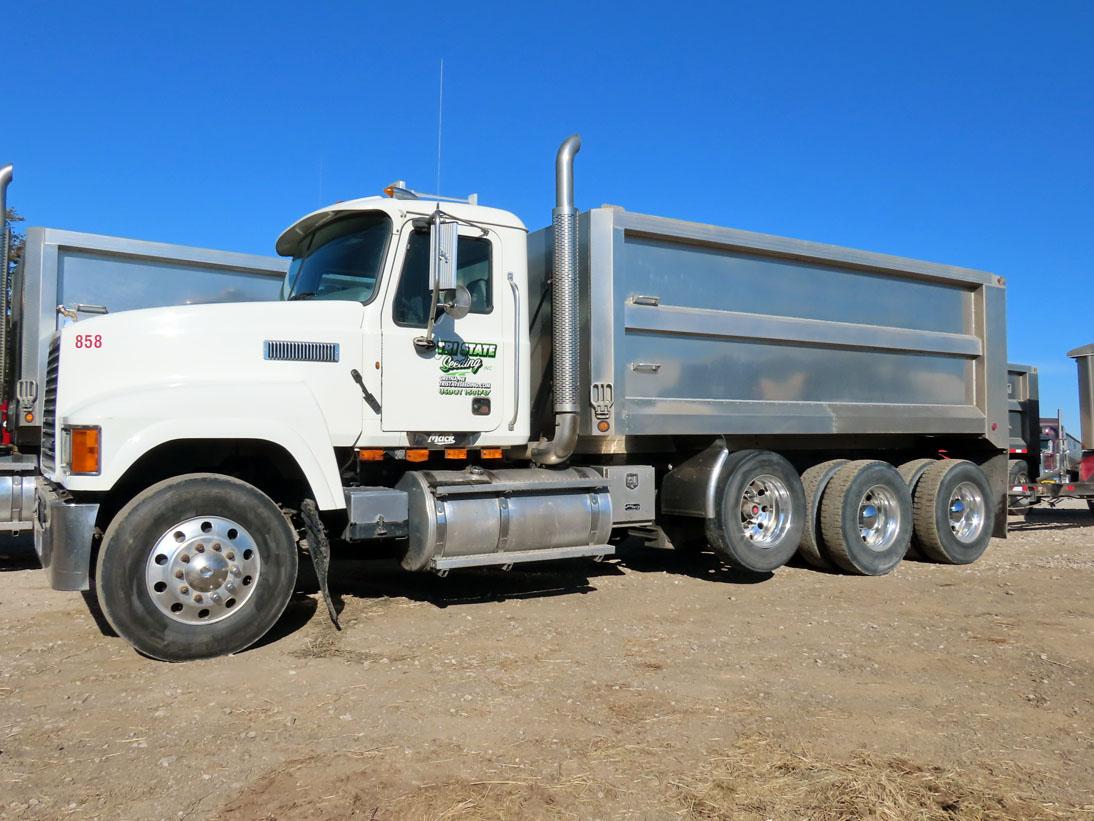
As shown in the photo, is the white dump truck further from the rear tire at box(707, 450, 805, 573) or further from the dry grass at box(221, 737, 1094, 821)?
A: the dry grass at box(221, 737, 1094, 821)

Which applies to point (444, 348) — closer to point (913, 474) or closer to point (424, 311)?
point (424, 311)

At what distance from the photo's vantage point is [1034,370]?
17.8 m

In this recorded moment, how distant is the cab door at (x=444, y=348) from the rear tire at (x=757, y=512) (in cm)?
209

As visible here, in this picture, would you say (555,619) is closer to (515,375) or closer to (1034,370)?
(515,375)

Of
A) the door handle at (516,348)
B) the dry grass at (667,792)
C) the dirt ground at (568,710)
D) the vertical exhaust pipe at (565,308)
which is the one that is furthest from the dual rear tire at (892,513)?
the dry grass at (667,792)

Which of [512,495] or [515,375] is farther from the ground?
[515,375]

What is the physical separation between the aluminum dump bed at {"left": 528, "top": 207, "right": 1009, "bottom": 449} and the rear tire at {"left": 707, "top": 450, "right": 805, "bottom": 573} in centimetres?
31

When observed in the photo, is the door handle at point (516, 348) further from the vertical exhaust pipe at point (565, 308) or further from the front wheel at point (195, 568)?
the front wheel at point (195, 568)

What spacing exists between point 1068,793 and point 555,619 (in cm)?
340

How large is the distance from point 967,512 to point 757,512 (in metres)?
3.03

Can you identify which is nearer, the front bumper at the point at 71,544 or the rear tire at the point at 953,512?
the front bumper at the point at 71,544

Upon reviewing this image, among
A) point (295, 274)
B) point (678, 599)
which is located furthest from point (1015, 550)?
point (295, 274)

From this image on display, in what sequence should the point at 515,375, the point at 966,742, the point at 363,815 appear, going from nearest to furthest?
the point at 363,815
the point at 966,742
the point at 515,375

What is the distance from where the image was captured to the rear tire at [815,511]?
26.6ft
